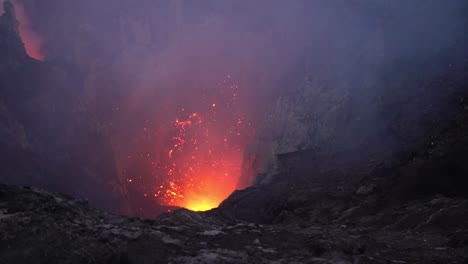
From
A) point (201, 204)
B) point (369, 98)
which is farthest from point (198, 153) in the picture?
point (369, 98)

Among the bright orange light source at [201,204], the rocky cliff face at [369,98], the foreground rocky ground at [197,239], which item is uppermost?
the rocky cliff face at [369,98]

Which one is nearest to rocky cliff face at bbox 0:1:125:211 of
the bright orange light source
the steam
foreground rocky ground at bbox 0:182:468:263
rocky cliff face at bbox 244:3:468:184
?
the steam

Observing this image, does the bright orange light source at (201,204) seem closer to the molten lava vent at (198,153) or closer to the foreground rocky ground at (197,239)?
the molten lava vent at (198,153)

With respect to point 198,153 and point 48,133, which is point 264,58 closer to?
point 198,153

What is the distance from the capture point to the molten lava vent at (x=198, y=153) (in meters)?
55.4

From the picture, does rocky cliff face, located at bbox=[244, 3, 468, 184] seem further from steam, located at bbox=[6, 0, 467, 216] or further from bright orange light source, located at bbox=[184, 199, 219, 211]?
bright orange light source, located at bbox=[184, 199, 219, 211]

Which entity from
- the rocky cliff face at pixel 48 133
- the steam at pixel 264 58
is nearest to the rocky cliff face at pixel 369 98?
the steam at pixel 264 58

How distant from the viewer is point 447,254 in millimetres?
11797

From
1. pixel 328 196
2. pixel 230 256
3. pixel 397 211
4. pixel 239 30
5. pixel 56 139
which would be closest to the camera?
pixel 230 256

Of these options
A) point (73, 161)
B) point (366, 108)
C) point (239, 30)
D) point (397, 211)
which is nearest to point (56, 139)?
point (73, 161)

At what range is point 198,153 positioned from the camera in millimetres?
57688

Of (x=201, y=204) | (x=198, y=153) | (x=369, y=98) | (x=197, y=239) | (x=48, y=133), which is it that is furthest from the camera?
(x=198, y=153)

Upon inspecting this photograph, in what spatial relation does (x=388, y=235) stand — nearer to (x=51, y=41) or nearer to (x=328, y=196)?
(x=328, y=196)

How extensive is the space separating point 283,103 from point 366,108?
1122 cm
